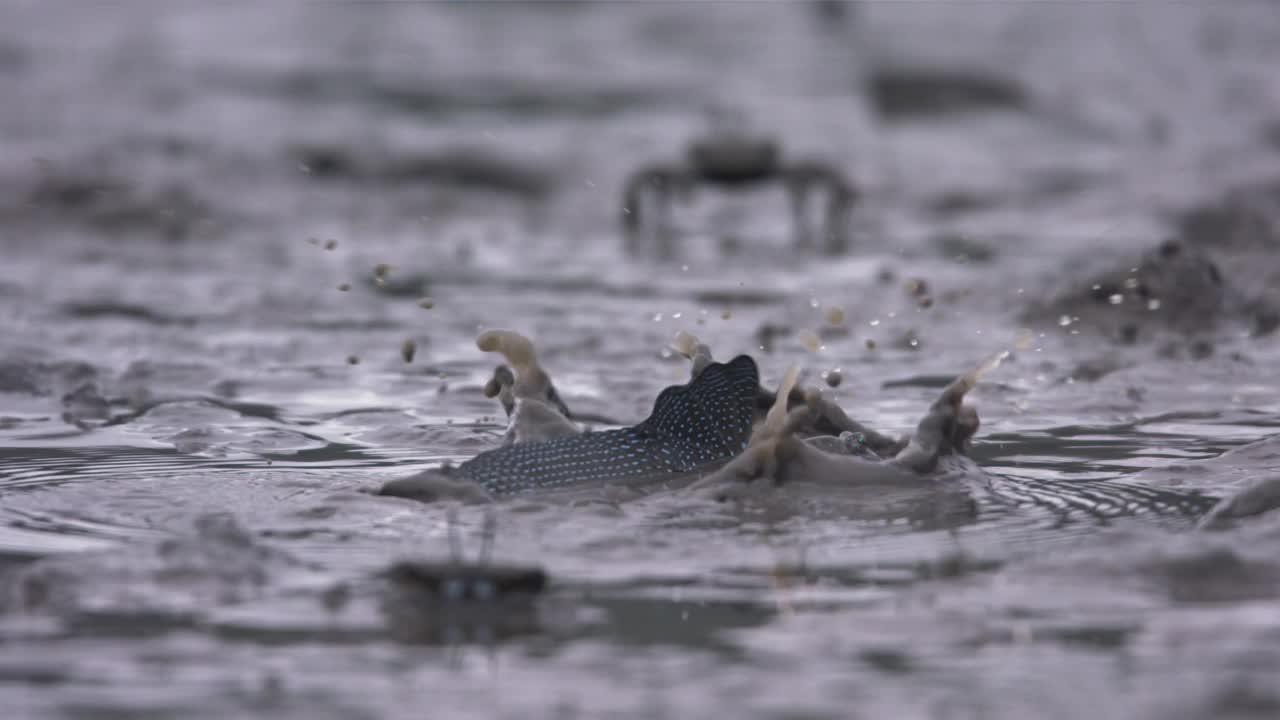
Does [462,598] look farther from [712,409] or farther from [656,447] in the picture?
Result: [712,409]

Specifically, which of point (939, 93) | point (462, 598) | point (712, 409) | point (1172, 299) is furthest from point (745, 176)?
point (939, 93)

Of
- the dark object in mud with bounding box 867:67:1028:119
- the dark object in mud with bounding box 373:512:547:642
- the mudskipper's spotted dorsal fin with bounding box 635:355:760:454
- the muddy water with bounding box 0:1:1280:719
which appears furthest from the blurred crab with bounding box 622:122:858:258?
the dark object in mud with bounding box 867:67:1028:119

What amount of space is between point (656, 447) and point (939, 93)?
98.8 feet

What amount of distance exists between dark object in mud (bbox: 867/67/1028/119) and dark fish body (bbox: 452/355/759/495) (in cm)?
2840

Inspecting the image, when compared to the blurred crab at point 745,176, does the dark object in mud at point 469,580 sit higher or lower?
lower

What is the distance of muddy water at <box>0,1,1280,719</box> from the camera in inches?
143

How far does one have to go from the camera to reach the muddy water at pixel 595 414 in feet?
11.9

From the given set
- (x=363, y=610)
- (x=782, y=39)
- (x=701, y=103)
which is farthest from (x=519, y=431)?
(x=782, y=39)

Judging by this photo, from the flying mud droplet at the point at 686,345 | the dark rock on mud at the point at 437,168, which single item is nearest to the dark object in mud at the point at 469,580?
the flying mud droplet at the point at 686,345

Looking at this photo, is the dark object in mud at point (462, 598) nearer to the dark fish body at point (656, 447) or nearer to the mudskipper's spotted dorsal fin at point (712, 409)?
the dark fish body at point (656, 447)

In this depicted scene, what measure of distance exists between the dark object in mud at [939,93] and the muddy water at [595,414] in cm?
702

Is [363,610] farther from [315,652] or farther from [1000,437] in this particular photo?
[1000,437]

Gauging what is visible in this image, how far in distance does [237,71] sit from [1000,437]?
29.5 metres

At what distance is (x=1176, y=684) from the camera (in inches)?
135
